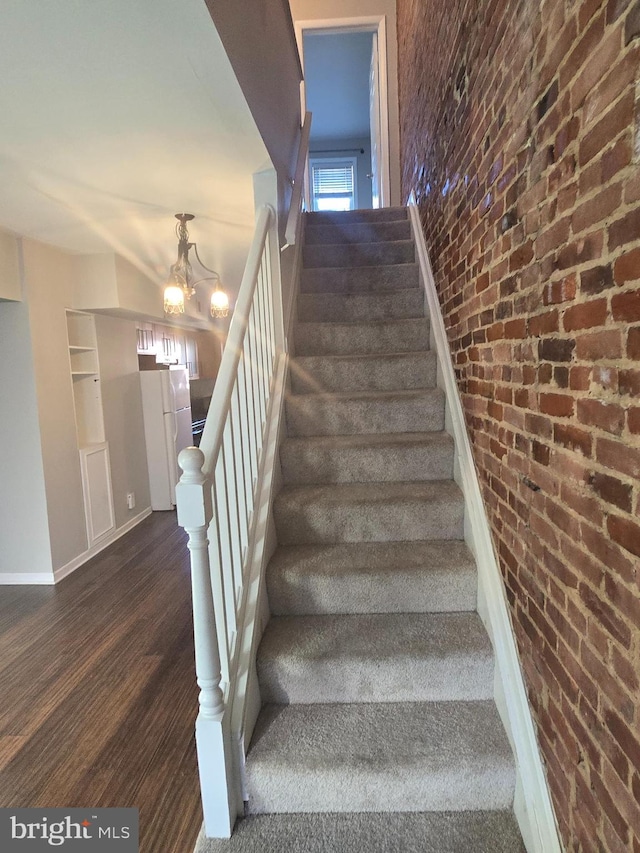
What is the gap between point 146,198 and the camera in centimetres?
242

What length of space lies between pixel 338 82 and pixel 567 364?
6.36 m

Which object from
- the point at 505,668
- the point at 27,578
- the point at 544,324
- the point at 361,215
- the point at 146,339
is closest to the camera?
the point at 544,324

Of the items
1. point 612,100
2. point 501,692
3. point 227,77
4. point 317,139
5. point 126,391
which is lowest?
point 501,692

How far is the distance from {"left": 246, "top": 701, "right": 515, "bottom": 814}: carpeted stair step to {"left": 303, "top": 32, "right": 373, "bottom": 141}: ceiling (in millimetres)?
5639

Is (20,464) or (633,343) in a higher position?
(633,343)

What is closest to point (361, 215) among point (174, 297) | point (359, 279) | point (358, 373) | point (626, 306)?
point (359, 279)

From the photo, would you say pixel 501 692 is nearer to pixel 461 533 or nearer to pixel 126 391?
pixel 461 533

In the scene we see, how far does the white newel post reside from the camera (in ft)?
3.69

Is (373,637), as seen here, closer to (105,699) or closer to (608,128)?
(105,699)

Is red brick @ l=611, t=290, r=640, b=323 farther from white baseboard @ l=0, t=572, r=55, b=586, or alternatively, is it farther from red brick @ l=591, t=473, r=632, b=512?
white baseboard @ l=0, t=572, r=55, b=586

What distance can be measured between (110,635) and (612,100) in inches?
114

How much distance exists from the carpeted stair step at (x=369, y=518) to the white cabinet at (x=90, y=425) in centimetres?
252

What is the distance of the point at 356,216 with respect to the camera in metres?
3.56

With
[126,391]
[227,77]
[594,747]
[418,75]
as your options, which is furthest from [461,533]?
[126,391]
